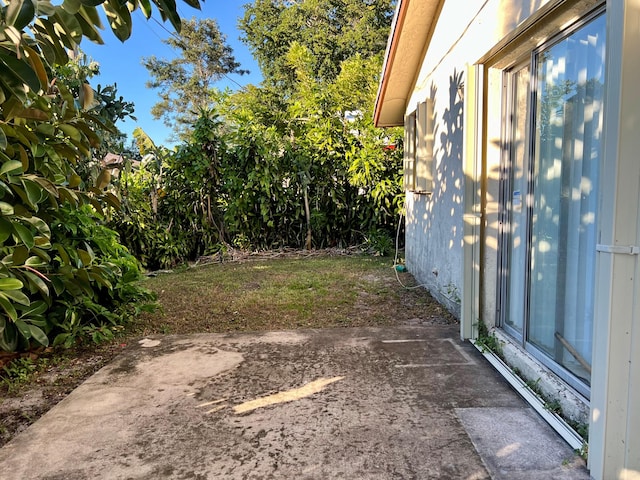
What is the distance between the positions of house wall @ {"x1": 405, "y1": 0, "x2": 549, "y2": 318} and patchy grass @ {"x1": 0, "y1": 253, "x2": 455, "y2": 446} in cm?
47

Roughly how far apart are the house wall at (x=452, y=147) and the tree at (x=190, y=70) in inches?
928

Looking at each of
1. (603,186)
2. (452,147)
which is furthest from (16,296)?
(452,147)

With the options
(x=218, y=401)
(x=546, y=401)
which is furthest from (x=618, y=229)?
(x=218, y=401)

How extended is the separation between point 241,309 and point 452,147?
3.01 m

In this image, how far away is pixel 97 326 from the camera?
4.00 meters

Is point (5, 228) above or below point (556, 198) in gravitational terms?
below

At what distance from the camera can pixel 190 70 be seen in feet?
92.3

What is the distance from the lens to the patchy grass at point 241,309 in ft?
10.3

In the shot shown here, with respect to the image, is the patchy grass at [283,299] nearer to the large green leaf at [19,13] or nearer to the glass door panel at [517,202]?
the glass door panel at [517,202]

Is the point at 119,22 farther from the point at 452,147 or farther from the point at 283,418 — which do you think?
the point at 452,147

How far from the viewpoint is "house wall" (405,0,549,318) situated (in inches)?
131

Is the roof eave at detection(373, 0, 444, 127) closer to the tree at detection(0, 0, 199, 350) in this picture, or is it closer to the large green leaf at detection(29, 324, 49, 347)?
the tree at detection(0, 0, 199, 350)

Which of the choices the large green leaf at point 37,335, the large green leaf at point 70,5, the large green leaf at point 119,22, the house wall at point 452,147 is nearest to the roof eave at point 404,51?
the house wall at point 452,147

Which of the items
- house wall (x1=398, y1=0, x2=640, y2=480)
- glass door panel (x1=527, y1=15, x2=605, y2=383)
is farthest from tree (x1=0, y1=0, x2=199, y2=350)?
glass door panel (x1=527, y1=15, x2=605, y2=383)
